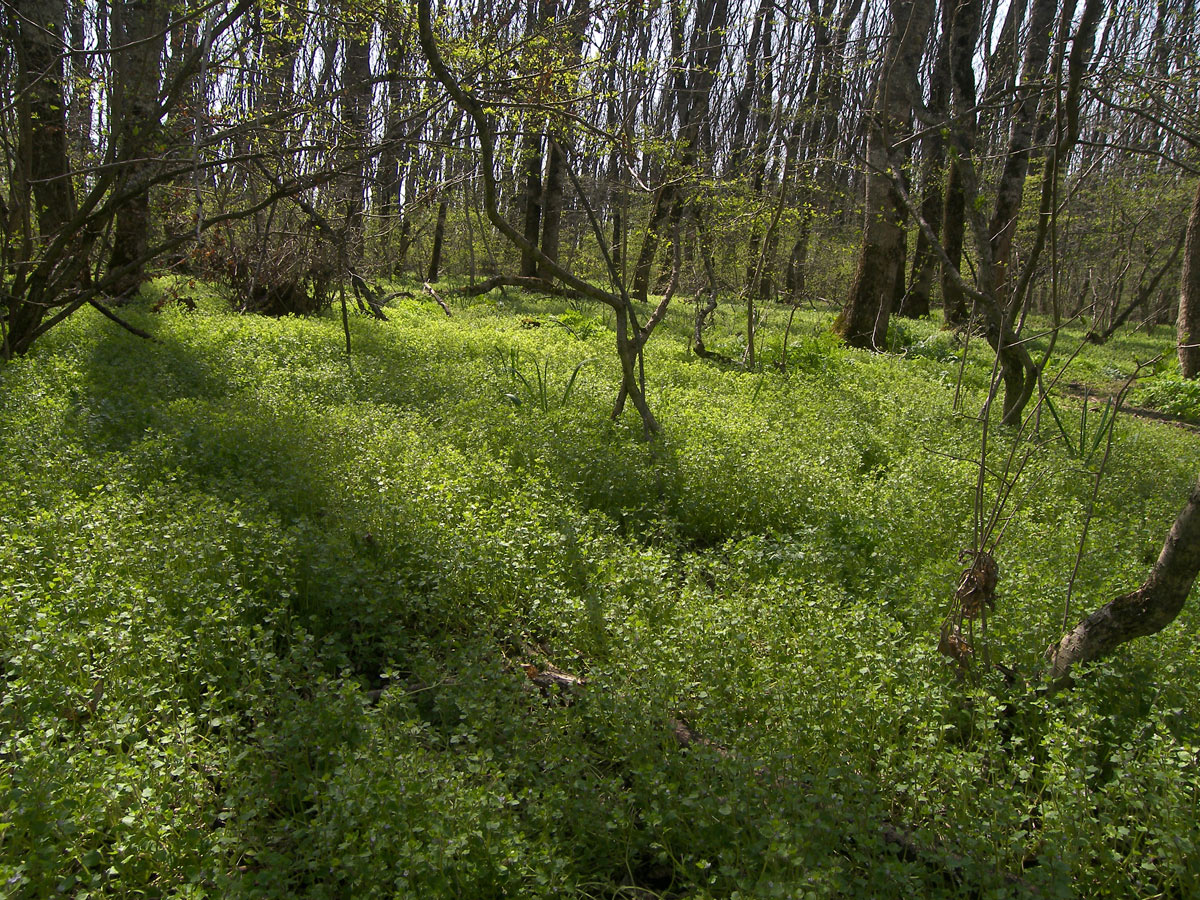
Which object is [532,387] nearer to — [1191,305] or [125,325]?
[125,325]

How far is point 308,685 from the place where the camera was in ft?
8.67

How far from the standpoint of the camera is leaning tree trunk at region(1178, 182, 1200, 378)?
33.2ft

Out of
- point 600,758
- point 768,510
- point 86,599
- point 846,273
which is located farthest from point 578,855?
point 846,273

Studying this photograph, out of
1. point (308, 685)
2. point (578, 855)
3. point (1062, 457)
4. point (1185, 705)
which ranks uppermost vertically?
point (1062, 457)

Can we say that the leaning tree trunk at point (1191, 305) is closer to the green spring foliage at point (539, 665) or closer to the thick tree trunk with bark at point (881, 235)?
the thick tree trunk with bark at point (881, 235)

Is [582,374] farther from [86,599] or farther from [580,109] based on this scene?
[86,599]

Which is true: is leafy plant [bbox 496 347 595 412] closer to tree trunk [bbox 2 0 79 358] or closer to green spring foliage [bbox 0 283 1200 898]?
green spring foliage [bbox 0 283 1200 898]

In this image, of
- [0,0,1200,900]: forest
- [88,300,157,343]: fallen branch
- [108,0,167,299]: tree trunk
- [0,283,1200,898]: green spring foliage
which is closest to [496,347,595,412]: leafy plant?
[0,0,1200,900]: forest

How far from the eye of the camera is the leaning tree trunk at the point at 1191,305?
10.1 meters

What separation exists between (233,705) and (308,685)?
38 centimetres

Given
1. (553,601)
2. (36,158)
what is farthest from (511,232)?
(36,158)

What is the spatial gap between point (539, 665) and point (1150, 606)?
245 centimetres

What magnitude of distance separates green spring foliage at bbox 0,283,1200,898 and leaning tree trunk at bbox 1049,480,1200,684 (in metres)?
0.11

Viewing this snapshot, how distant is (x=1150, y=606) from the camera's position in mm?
2740
